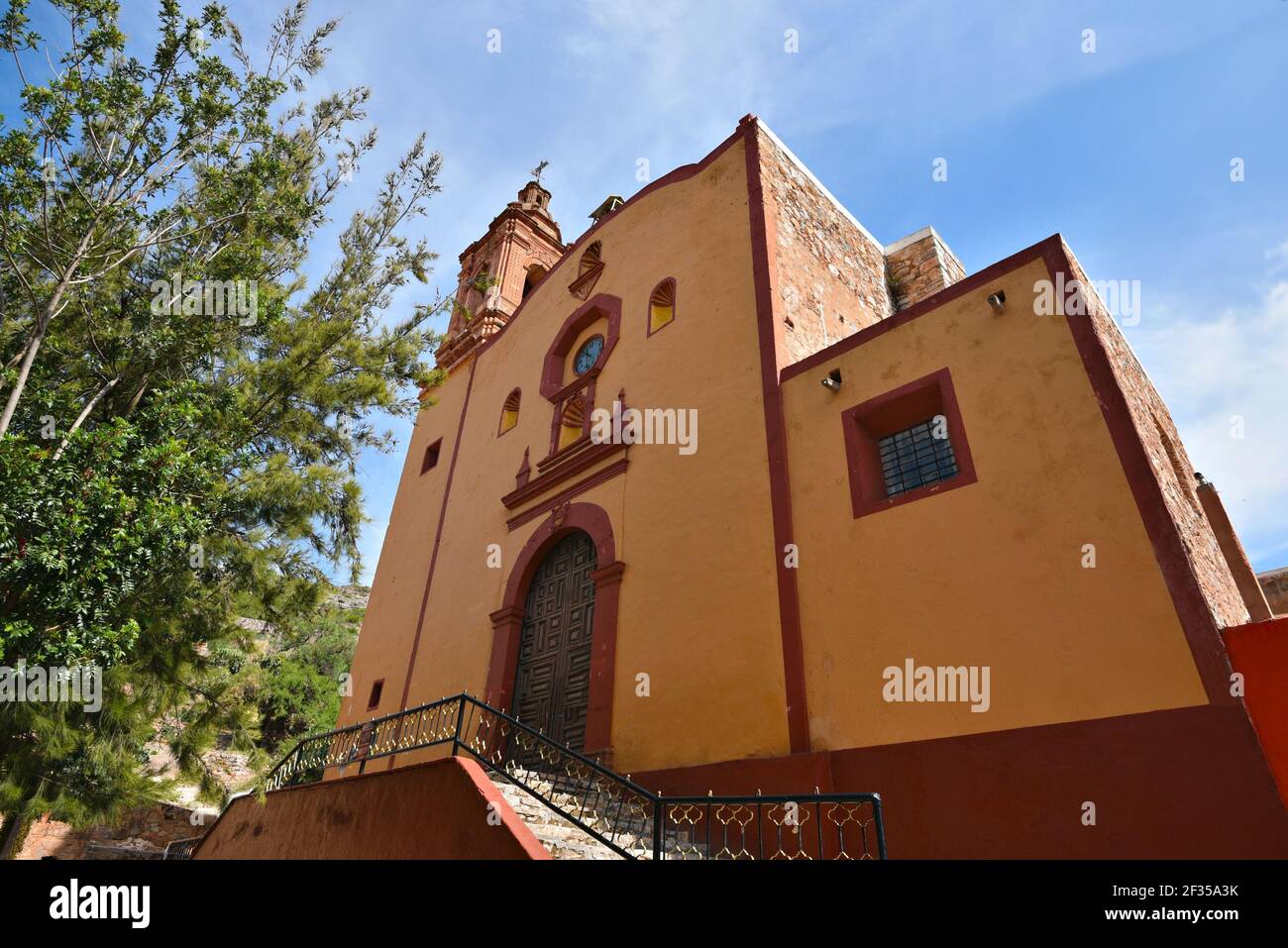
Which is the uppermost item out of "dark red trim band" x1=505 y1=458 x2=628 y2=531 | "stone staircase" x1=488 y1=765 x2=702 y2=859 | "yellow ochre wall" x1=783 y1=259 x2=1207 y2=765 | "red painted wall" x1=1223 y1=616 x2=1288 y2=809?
"dark red trim band" x1=505 y1=458 x2=628 y2=531

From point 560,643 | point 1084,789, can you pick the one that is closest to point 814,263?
point 560,643

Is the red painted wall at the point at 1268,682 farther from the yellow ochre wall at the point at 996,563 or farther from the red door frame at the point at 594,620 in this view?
the red door frame at the point at 594,620

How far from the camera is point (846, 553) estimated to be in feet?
23.6

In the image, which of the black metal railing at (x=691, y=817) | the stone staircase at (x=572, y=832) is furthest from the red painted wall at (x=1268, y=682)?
the stone staircase at (x=572, y=832)

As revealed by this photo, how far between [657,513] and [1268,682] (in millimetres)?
6139

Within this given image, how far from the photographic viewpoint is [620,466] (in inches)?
405

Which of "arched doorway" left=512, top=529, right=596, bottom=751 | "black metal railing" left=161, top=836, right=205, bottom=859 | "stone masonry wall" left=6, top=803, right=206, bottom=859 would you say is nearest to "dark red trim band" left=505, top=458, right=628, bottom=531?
"arched doorway" left=512, top=529, right=596, bottom=751

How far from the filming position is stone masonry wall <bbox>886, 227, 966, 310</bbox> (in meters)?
13.4

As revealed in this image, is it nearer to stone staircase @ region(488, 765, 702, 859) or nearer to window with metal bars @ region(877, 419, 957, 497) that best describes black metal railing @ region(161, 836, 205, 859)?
stone staircase @ region(488, 765, 702, 859)

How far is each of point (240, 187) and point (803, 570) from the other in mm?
8157

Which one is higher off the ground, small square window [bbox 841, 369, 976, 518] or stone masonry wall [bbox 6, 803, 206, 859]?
small square window [bbox 841, 369, 976, 518]

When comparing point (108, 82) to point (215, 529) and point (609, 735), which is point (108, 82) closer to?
point (215, 529)

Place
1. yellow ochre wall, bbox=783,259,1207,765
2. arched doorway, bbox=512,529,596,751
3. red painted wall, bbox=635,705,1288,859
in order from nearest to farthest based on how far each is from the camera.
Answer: red painted wall, bbox=635,705,1288,859
yellow ochre wall, bbox=783,259,1207,765
arched doorway, bbox=512,529,596,751

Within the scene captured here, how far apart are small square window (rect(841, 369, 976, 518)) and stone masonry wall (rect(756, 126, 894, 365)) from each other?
175 centimetres
